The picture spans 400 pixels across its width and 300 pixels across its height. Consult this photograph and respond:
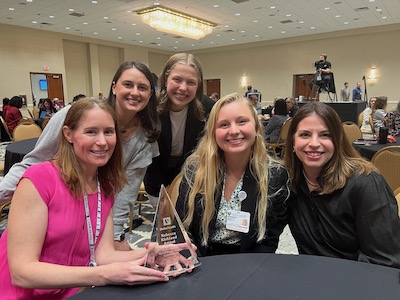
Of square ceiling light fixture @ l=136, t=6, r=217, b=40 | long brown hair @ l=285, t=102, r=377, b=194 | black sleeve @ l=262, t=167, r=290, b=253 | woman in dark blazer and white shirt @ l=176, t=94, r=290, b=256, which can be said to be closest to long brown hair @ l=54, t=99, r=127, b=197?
woman in dark blazer and white shirt @ l=176, t=94, r=290, b=256

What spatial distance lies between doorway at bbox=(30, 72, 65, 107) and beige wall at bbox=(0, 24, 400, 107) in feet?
0.80

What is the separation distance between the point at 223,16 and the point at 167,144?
9.48m

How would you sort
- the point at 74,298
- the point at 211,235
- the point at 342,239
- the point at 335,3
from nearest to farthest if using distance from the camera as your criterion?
the point at 74,298, the point at 342,239, the point at 211,235, the point at 335,3

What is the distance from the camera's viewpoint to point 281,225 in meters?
1.47

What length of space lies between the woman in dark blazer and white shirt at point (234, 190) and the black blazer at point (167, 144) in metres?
0.60

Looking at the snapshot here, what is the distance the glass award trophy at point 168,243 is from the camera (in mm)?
961

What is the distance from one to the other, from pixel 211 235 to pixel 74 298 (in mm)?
727

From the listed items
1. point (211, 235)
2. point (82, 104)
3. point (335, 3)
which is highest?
point (335, 3)

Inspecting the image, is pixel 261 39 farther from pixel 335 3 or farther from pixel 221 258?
pixel 221 258

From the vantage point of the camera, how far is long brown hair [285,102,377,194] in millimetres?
1326

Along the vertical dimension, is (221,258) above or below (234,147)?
below

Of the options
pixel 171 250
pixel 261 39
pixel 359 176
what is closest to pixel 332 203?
pixel 359 176

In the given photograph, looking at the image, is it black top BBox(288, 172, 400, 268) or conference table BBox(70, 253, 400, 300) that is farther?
black top BBox(288, 172, 400, 268)

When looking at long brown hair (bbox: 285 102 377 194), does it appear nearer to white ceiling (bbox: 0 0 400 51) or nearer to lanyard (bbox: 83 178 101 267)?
lanyard (bbox: 83 178 101 267)
